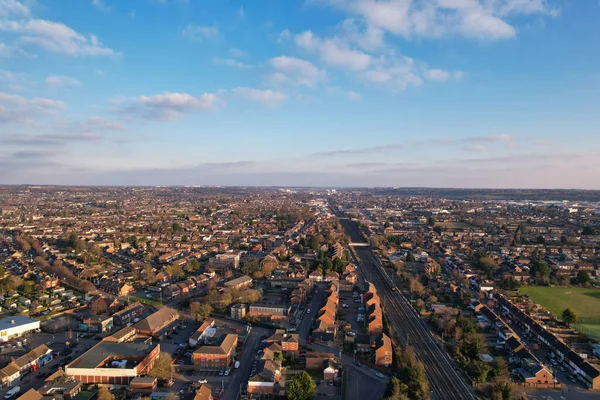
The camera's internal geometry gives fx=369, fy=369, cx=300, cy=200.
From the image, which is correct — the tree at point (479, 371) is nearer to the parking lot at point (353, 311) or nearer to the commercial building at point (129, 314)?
the parking lot at point (353, 311)

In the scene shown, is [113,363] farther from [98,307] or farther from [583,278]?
[583,278]

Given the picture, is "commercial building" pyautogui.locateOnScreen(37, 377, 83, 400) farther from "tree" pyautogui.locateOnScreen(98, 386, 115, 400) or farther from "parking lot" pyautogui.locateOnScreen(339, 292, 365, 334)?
"parking lot" pyautogui.locateOnScreen(339, 292, 365, 334)

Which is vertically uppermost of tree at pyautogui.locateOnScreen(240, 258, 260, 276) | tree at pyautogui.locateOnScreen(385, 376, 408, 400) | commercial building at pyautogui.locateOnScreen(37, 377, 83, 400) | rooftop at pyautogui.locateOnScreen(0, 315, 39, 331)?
tree at pyautogui.locateOnScreen(240, 258, 260, 276)

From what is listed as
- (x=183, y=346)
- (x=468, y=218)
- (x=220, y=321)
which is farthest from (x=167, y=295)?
(x=468, y=218)

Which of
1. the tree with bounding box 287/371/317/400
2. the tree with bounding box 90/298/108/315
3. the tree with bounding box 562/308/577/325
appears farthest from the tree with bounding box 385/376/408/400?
the tree with bounding box 90/298/108/315

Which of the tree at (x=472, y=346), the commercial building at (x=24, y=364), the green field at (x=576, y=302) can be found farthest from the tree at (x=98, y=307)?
the green field at (x=576, y=302)

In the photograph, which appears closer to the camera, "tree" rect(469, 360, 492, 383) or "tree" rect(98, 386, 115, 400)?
"tree" rect(98, 386, 115, 400)
